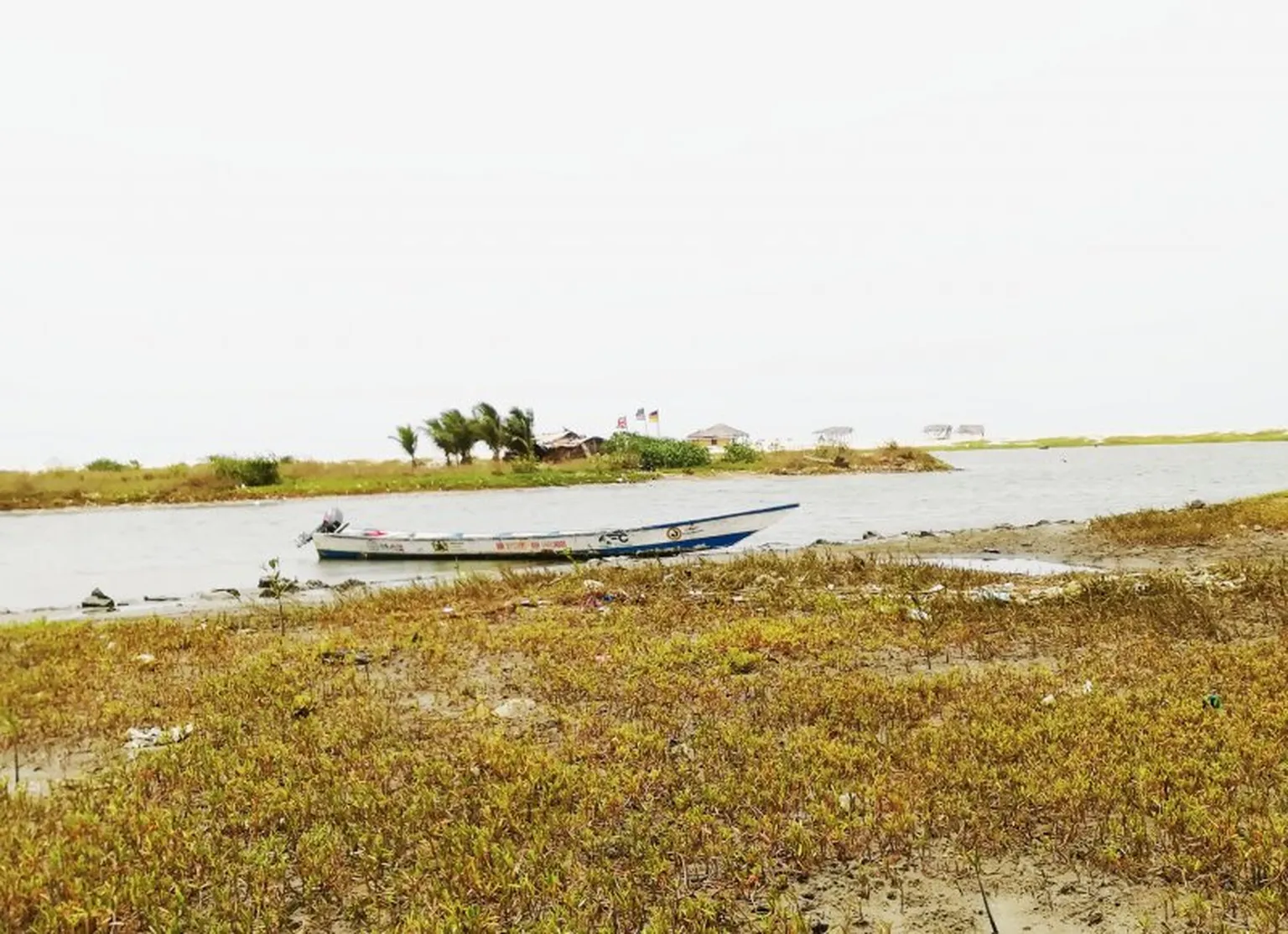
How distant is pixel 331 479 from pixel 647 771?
2693 inches

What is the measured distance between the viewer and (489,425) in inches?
3088

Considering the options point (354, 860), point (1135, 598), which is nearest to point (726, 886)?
point (354, 860)

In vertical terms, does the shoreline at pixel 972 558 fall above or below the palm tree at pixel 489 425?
below

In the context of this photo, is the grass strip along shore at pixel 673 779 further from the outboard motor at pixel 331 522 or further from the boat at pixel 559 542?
the outboard motor at pixel 331 522

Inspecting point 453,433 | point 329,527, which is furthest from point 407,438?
point 329,527

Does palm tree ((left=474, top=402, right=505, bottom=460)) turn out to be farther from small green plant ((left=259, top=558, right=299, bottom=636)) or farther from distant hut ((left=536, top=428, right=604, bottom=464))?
small green plant ((left=259, top=558, right=299, bottom=636))

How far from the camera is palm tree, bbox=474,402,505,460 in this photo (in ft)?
257

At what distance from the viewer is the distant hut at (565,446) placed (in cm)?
8525

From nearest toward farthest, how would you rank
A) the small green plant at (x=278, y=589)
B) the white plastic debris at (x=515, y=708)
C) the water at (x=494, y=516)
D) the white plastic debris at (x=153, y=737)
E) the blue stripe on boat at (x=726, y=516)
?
the white plastic debris at (x=153, y=737) → the white plastic debris at (x=515, y=708) → the small green plant at (x=278, y=589) → the blue stripe on boat at (x=726, y=516) → the water at (x=494, y=516)

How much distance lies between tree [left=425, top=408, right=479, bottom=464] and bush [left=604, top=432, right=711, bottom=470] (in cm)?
1485

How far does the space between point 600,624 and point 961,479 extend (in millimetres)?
56463

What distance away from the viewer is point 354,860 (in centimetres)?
484

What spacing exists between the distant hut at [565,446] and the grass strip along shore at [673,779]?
74.5 meters

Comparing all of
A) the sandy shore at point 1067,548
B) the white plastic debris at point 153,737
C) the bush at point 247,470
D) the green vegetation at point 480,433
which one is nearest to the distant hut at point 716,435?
the green vegetation at point 480,433
